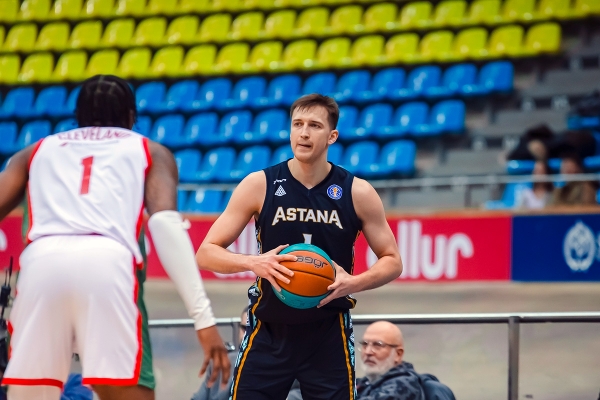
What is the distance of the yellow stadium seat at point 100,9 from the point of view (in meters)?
18.4

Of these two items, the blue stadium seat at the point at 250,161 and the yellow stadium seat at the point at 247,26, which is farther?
the yellow stadium seat at the point at 247,26

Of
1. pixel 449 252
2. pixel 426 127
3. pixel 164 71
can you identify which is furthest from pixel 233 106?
pixel 449 252

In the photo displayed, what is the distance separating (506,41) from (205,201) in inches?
239

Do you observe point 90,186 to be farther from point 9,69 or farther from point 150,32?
point 9,69

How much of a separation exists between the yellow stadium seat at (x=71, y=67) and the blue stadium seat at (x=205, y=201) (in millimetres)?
6212

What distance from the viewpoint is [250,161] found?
1419 cm

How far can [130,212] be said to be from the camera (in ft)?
9.55

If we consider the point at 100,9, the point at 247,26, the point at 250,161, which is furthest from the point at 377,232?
the point at 100,9

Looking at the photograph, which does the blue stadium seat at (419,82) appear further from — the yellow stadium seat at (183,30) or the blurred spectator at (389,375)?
the blurred spectator at (389,375)

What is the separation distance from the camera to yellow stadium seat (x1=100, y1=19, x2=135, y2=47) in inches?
702

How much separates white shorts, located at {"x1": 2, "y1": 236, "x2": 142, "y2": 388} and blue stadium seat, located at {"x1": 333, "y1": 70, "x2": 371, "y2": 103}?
12.3 meters

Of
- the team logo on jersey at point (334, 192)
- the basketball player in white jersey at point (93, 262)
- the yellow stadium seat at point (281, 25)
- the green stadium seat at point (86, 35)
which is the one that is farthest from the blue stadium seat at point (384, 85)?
the basketball player in white jersey at point (93, 262)

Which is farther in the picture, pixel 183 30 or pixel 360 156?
pixel 183 30

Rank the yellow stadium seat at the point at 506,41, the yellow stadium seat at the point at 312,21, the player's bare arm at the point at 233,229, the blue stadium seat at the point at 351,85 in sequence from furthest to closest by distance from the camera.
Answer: the yellow stadium seat at the point at 312,21
the blue stadium seat at the point at 351,85
the yellow stadium seat at the point at 506,41
the player's bare arm at the point at 233,229
